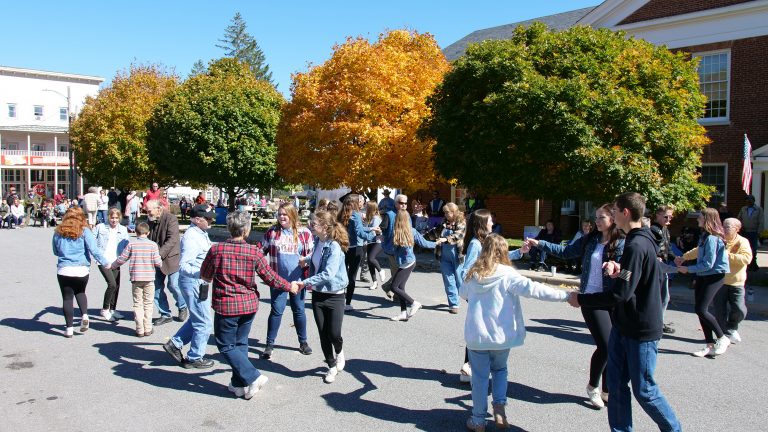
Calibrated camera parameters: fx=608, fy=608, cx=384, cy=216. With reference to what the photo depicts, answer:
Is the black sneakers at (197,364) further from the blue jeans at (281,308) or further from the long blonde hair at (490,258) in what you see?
the long blonde hair at (490,258)

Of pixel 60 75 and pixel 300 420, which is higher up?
pixel 60 75

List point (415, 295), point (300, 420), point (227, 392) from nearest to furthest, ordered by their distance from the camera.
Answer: point (300, 420)
point (227, 392)
point (415, 295)

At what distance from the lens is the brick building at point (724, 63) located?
61.4ft

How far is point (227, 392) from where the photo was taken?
579cm

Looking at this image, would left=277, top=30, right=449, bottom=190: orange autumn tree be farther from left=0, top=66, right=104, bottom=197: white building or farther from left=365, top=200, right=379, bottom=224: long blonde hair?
left=0, top=66, right=104, bottom=197: white building

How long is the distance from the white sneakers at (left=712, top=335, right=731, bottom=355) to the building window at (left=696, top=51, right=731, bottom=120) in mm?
14615

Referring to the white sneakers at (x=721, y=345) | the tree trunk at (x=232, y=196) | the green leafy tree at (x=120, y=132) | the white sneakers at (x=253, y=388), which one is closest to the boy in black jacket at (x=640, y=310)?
the white sneakers at (x=253, y=388)

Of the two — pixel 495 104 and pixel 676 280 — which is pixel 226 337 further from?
pixel 676 280

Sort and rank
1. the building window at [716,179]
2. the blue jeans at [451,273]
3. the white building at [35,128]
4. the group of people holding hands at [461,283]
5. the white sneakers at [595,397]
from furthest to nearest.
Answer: the white building at [35,128], the building window at [716,179], the blue jeans at [451,273], the white sneakers at [595,397], the group of people holding hands at [461,283]

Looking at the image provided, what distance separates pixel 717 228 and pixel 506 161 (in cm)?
793

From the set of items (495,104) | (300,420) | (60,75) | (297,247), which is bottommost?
(300,420)

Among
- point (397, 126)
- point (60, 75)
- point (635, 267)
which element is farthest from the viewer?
point (60, 75)

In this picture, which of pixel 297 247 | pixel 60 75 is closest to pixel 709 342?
pixel 297 247

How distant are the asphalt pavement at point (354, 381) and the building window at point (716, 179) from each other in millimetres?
11848
